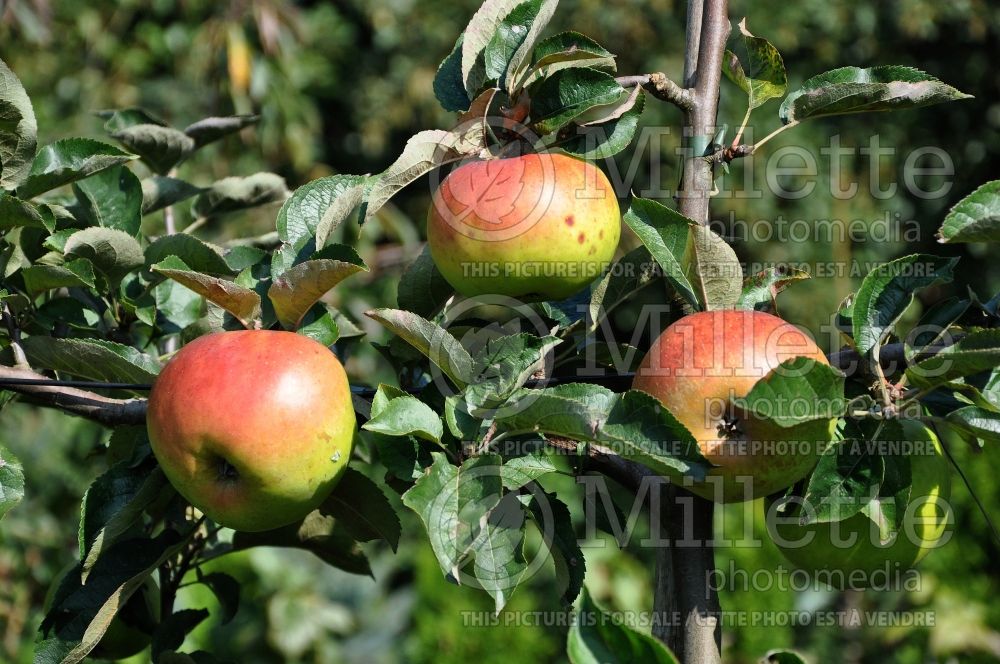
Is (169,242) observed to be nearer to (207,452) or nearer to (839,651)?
(207,452)

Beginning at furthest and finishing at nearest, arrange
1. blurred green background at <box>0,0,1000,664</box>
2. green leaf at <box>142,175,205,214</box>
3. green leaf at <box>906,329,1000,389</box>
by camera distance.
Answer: blurred green background at <box>0,0,1000,664</box>
green leaf at <box>142,175,205,214</box>
green leaf at <box>906,329,1000,389</box>

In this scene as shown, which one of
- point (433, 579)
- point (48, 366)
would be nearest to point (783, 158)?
point (433, 579)

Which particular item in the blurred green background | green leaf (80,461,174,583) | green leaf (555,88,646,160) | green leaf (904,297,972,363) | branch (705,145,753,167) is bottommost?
the blurred green background

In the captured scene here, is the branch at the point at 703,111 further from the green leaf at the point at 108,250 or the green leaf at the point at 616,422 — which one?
the green leaf at the point at 108,250

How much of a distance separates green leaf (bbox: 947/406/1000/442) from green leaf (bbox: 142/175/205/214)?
2.79 feet

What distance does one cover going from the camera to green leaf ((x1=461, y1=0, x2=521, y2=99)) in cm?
90

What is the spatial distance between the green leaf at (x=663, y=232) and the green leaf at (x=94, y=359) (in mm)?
436

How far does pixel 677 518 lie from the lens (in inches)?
34.2

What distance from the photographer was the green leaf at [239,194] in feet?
3.89

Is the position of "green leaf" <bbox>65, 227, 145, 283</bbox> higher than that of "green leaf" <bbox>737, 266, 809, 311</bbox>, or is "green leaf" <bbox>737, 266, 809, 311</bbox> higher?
"green leaf" <bbox>65, 227, 145, 283</bbox>

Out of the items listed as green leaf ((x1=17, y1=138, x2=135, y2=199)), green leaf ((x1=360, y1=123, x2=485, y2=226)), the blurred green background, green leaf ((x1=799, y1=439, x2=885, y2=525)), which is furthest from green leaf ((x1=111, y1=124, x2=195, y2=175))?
the blurred green background

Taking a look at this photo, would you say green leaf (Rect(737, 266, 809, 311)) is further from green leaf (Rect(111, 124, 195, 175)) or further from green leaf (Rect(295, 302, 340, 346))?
green leaf (Rect(111, 124, 195, 175))

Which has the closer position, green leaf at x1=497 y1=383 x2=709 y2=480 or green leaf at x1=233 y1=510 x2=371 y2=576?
green leaf at x1=497 y1=383 x2=709 y2=480

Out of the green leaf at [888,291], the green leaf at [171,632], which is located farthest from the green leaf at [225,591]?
the green leaf at [888,291]
